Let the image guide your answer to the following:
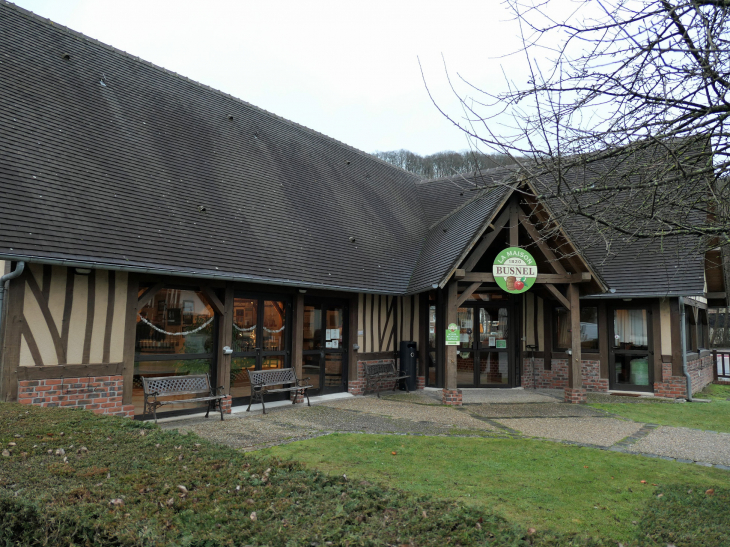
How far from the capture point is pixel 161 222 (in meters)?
8.64

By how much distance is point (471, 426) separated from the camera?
8398 mm

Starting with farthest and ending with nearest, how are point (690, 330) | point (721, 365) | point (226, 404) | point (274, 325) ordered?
1. point (721, 365)
2. point (690, 330)
3. point (274, 325)
4. point (226, 404)

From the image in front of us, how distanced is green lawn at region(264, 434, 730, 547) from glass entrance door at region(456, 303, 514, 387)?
5.79 meters

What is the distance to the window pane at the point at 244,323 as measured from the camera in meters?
9.61

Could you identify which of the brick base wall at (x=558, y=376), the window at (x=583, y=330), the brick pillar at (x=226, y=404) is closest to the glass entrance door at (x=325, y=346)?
the brick pillar at (x=226, y=404)

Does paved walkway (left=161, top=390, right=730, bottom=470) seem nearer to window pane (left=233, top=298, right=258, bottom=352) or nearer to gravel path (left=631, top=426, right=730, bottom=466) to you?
gravel path (left=631, top=426, right=730, bottom=466)

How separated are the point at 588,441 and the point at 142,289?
275 inches

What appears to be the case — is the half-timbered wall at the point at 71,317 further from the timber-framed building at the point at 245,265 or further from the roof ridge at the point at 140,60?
the roof ridge at the point at 140,60

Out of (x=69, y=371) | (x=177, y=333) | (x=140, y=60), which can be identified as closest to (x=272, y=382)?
(x=177, y=333)

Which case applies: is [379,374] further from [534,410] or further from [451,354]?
[534,410]

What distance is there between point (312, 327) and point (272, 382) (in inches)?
72.9

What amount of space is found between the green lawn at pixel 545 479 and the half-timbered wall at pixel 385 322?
4.82m

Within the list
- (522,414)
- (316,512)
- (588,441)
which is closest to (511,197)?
(522,414)

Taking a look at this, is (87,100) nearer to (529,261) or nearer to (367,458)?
(367,458)
